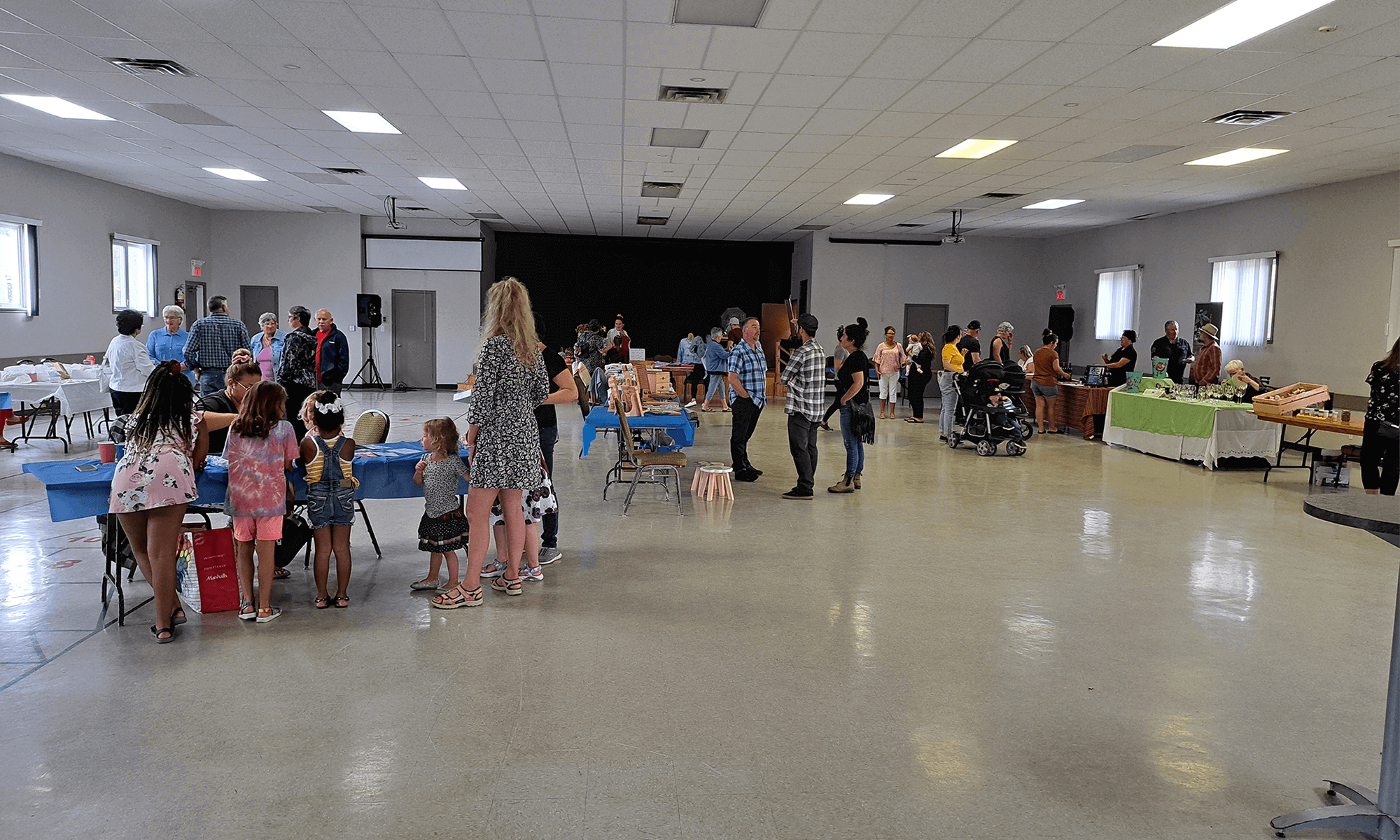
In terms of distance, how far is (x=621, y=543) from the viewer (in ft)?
19.2

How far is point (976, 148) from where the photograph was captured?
941 cm

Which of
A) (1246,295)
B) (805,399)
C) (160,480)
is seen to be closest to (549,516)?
(160,480)

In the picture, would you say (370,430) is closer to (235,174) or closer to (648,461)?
(648,461)

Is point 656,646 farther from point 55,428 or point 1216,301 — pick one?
point 1216,301

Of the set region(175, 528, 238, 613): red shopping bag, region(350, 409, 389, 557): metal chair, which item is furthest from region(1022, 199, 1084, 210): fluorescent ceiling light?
region(175, 528, 238, 613): red shopping bag

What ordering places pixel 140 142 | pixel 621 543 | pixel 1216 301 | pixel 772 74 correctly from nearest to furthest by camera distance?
pixel 621 543
pixel 772 74
pixel 140 142
pixel 1216 301

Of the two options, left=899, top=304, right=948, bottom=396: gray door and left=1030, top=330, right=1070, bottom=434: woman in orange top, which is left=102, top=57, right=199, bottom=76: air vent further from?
left=899, top=304, right=948, bottom=396: gray door

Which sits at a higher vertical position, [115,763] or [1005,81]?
[1005,81]

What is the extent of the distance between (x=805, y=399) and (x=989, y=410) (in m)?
4.17

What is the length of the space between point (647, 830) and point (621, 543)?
11.0ft

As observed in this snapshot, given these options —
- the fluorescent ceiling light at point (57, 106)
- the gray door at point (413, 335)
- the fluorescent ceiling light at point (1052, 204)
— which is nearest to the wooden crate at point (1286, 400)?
the fluorescent ceiling light at point (1052, 204)

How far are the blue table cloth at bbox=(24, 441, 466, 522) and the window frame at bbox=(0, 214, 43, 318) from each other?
915 cm

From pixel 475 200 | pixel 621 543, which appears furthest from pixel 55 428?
pixel 621 543

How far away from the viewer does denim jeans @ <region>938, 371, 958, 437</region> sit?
1170cm
